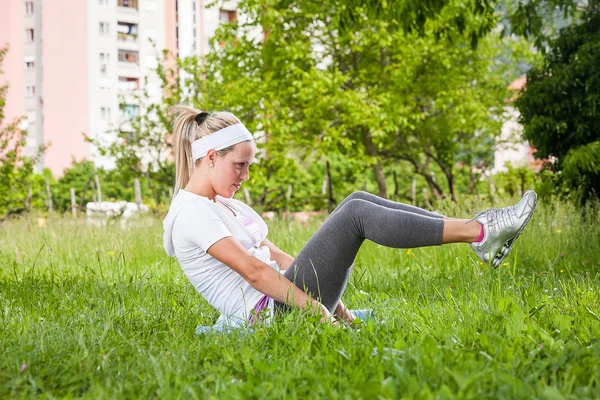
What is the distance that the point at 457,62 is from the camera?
15492 mm

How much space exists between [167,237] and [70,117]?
40473mm

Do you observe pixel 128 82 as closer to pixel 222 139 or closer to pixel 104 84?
pixel 104 84

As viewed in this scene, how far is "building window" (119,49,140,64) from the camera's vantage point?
Result: 144 feet

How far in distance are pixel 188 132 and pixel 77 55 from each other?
1622 inches

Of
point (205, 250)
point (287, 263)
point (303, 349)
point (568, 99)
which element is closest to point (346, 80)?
point (568, 99)

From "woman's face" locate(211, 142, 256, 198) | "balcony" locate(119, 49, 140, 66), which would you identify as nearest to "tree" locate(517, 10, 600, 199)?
"woman's face" locate(211, 142, 256, 198)

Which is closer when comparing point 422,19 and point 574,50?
point 422,19

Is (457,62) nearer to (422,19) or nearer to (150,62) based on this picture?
(422,19)

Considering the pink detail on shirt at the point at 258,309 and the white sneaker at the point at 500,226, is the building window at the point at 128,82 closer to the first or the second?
the pink detail on shirt at the point at 258,309

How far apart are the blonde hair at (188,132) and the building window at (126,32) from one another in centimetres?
4240

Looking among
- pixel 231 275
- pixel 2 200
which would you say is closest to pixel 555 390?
pixel 231 275

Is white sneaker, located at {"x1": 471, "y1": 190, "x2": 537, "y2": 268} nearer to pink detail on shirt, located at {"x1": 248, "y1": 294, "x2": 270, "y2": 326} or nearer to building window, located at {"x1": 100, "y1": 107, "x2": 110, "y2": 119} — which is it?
pink detail on shirt, located at {"x1": 248, "y1": 294, "x2": 270, "y2": 326}

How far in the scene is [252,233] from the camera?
3.59 m

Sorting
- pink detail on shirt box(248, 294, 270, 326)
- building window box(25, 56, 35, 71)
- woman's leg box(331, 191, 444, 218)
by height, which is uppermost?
building window box(25, 56, 35, 71)
